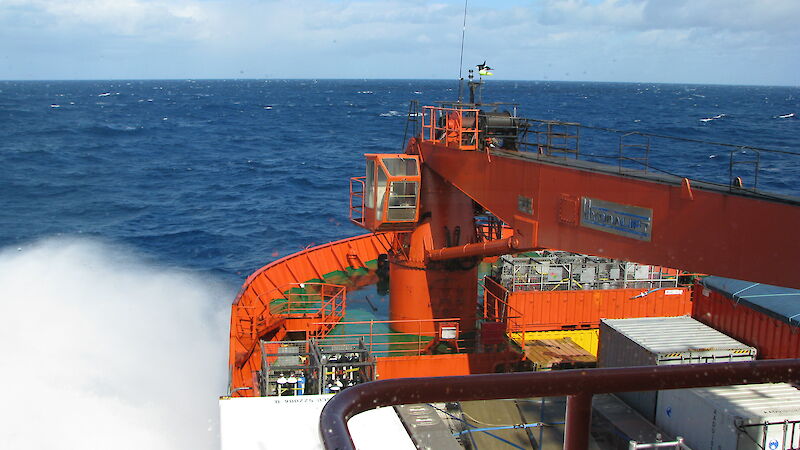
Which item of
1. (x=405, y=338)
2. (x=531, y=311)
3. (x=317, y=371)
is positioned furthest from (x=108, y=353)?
(x=531, y=311)

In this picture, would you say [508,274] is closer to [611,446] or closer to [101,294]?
[611,446]

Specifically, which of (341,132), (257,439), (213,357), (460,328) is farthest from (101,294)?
(341,132)

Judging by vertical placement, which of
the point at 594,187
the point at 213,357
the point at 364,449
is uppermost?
the point at 594,187

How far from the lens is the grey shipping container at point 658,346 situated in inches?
670

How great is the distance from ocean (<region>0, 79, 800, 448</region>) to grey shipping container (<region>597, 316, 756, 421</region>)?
6615mm

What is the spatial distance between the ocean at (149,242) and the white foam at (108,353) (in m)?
0.08

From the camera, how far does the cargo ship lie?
9.77 m

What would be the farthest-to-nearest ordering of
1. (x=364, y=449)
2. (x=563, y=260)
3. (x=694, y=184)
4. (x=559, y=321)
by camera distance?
(x=563, y=260), (x=559, y=321), (x=364, y=449), (x=694, y=184)

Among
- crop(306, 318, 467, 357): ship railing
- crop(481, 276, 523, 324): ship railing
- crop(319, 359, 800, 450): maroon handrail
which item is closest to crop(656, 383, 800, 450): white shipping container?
crop(481, 276, 523, 324): ship railing

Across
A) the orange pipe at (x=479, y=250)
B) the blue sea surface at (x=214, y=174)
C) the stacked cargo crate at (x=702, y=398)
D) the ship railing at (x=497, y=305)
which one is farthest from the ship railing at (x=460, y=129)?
the stacked cargo crate at (x=702, y=398)

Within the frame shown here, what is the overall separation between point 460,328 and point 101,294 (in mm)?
19341

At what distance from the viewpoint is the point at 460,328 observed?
23.1 m

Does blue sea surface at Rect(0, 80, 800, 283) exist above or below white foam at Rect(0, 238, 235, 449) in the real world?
above

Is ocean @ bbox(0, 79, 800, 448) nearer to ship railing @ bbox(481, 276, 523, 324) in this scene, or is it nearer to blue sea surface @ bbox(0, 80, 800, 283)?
blue sea surface @ bbox(0, 80, 800, 283)
